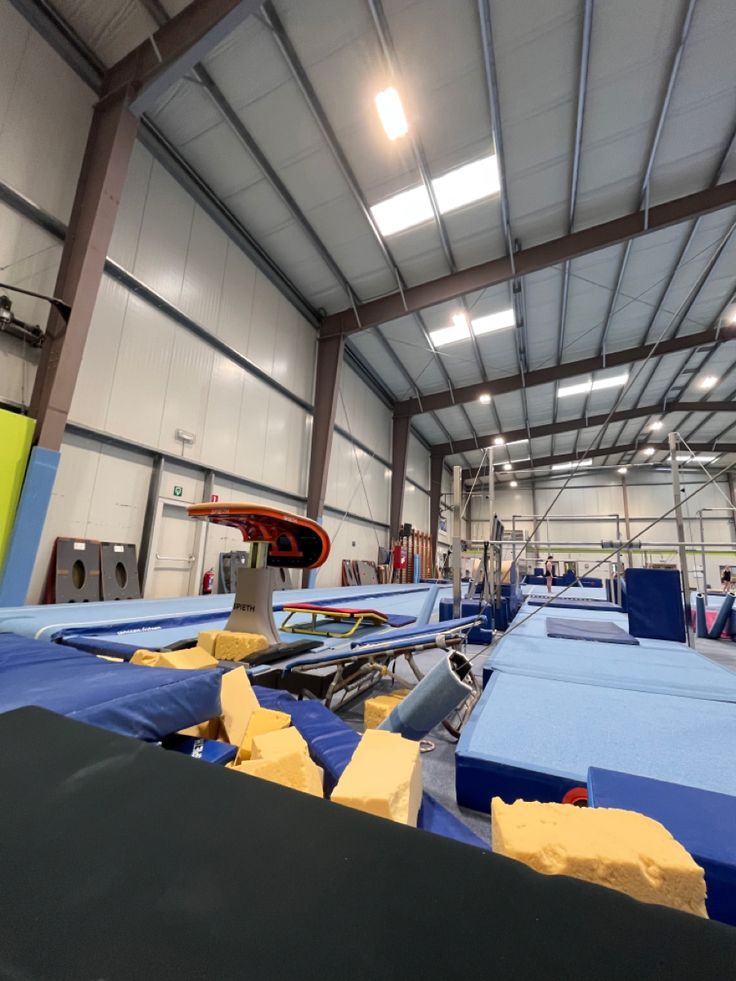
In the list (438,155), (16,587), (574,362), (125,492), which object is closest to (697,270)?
(574,362)

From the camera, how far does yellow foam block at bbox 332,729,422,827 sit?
0.88 metres

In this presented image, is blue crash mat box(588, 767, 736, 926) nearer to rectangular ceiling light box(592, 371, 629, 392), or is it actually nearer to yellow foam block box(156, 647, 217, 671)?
yellow foam block box(156, 647, 217, 671)

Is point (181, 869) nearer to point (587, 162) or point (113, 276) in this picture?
point (113, 276)

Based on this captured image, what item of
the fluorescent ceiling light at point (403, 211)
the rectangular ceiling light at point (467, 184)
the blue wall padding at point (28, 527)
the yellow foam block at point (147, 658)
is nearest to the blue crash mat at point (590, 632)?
the yellow foam block at point (147, 658)

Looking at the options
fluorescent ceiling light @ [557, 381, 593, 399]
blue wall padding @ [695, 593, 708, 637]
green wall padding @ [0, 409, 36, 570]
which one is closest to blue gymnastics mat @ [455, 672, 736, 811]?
blue wall padding @ [695, 593, 708, 637]

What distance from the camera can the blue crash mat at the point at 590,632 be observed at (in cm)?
372

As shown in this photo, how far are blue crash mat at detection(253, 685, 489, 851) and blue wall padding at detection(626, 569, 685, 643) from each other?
3.71 m

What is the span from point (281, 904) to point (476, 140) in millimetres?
7741

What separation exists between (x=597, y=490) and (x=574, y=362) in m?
9.66

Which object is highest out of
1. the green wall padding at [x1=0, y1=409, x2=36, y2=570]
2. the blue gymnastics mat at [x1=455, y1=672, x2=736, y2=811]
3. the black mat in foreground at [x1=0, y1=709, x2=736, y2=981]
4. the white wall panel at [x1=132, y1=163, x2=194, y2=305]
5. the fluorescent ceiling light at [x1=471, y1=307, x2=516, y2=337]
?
the fluorescent ceiling light at [x1=471, y1=307, x2=516, y2=337]

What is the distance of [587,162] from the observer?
20.1ft

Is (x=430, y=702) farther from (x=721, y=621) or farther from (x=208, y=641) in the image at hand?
(x=721, y=621)

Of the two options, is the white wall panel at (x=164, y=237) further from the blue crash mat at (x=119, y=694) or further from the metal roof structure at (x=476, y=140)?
the blue crash mat at (x=119, y=694)

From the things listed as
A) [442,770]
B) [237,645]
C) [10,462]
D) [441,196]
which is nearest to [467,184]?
[441,196]
